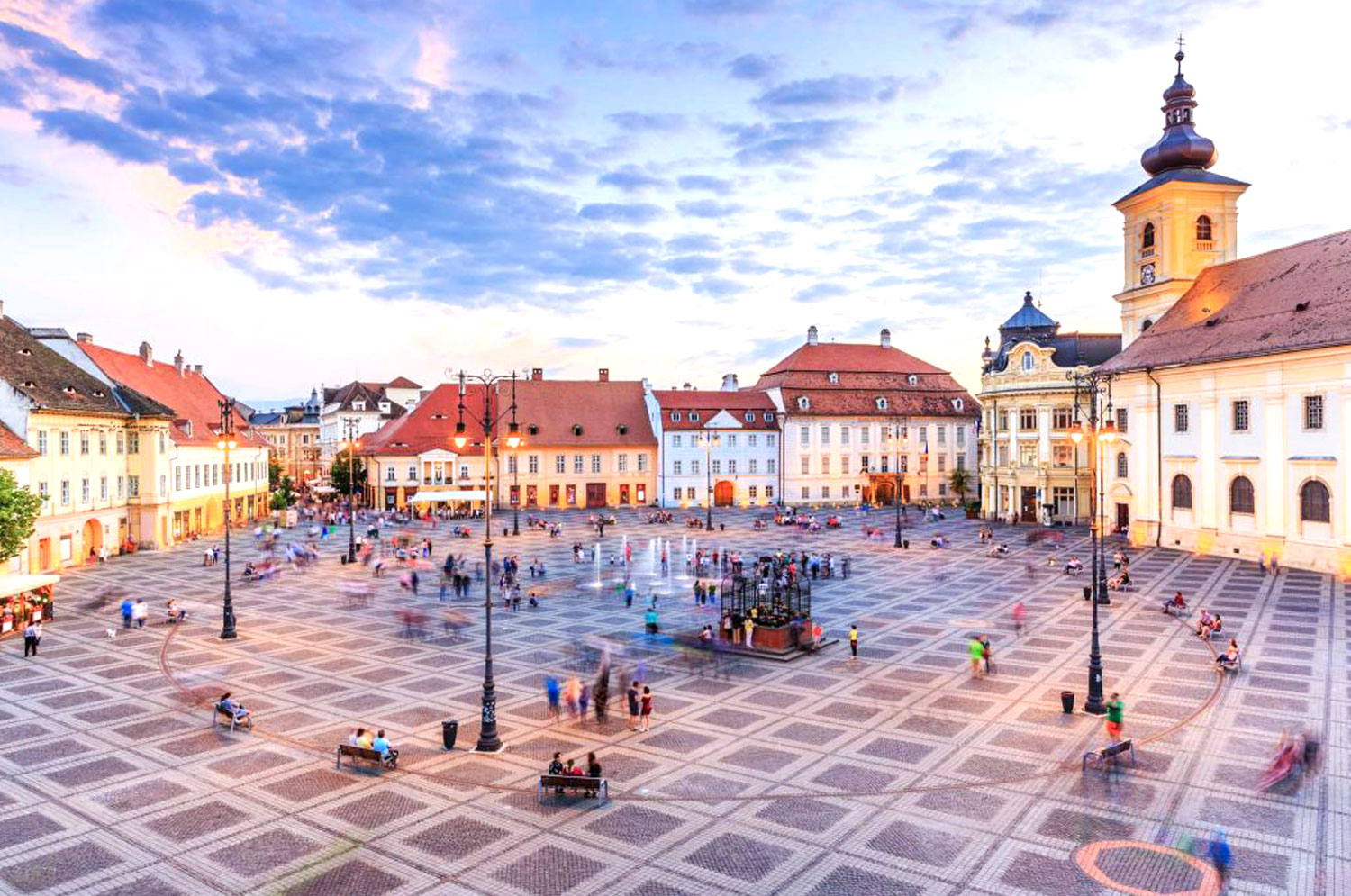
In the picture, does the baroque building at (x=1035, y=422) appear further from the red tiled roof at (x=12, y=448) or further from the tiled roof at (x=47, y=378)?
the red tiled roof at (x=12, y=448)

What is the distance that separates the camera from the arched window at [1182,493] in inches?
2023

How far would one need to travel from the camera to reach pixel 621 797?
55.5 feet

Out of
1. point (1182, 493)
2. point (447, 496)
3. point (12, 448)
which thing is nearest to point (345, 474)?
point (447, 496)

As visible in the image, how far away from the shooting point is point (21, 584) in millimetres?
31438

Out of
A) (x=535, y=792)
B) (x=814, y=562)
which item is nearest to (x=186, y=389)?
(x=814, y=562)

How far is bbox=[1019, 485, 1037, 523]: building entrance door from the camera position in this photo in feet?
228

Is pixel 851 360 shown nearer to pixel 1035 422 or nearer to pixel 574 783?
pixel 1035 422

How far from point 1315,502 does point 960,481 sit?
1680 inches

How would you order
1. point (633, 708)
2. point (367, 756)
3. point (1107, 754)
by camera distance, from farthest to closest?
point (633, 708)
point (367, 756)
point (1107, 754)

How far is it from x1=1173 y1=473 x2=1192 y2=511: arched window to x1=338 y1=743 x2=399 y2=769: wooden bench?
49.1 meters

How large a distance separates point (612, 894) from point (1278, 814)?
477 inches

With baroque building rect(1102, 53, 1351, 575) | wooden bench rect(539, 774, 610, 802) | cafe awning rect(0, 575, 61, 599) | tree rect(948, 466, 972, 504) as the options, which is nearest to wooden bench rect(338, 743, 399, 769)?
wooden bench rect(539, 774, 610, 802)

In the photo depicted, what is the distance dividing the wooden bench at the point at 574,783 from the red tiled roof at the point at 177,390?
5183 cm

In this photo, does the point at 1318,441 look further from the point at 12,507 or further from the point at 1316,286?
the point at 12,507
